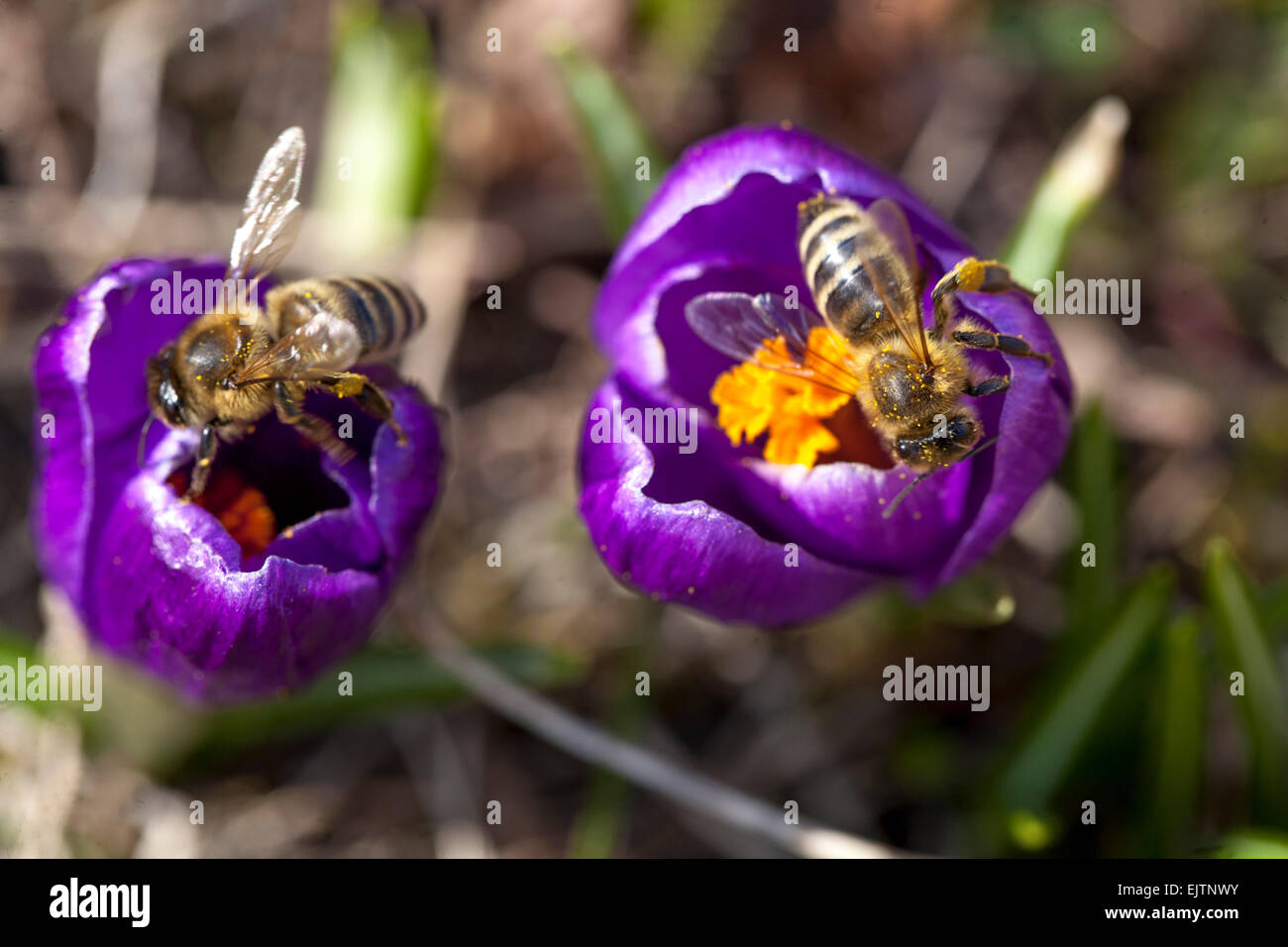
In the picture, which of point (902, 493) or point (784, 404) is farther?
point (784, 404)

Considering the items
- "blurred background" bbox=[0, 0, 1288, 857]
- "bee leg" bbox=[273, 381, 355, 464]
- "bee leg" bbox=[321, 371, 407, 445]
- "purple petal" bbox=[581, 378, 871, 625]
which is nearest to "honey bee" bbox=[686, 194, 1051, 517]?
"purple petal" bbox=[581, 378, 871, 625]

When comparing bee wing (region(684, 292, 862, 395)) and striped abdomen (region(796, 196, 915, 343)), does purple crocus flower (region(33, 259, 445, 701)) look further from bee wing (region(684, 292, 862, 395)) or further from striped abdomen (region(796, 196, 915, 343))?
striped abdomen (region(796, 196, 915, 343))

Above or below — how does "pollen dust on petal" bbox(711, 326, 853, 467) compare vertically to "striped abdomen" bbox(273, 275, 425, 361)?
below

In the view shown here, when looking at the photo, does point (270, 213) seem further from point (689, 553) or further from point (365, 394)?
point (689, 553)

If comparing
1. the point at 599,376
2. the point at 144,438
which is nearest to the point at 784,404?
the point at 144,438

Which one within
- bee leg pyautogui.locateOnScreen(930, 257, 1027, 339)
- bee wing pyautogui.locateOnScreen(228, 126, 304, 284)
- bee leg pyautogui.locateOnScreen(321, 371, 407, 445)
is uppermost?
bee wing pyautogui.locateOnScreen(228, 126, 304, 284)
